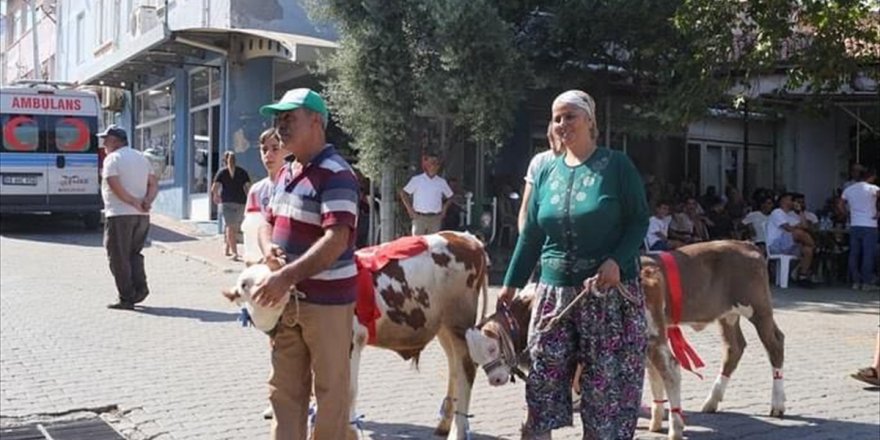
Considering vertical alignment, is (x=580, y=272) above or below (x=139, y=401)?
above

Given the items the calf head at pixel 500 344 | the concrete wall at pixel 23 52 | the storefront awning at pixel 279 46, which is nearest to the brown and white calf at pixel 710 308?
the calf head at pixel 500 344

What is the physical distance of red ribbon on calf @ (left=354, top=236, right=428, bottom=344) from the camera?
5723mm


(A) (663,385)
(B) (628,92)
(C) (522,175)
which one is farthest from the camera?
(C) (522,175)

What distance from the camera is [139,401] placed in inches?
293

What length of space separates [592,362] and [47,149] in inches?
676

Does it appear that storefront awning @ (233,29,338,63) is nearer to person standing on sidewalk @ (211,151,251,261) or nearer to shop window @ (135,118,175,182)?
person standing on sidewalk @ (211,151,251,261)

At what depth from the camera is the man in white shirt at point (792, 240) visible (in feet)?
52.2

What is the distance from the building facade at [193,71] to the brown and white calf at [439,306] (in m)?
11.6

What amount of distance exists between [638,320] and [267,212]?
6.12ft

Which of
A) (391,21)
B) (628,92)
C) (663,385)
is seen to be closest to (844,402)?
(663,385)

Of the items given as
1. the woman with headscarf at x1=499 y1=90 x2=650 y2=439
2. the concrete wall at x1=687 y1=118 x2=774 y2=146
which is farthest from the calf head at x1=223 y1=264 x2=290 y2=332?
the concrete wall at x1=687 y1=118 x2=774 y2=146

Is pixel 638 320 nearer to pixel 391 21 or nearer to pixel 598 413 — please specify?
pixel 598 413

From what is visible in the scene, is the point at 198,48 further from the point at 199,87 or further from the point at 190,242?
the point at 190,242

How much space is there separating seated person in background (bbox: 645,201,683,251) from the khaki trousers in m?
10.1
